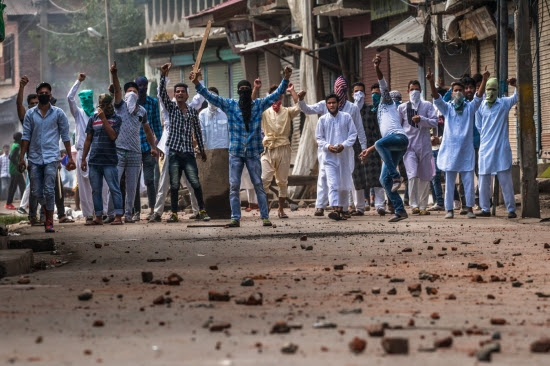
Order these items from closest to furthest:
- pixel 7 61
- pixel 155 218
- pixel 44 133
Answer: pixel 44 133 → pixel 155 218 → pixel 7 61

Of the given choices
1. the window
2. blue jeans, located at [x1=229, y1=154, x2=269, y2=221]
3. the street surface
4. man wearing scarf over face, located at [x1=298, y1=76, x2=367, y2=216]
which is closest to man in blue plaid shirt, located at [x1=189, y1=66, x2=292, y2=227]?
blue jeans, located at [x1=229, y1=154, x2=269, y2=221]

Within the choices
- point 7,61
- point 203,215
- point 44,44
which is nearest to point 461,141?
point 203,215

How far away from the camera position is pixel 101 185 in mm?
16062

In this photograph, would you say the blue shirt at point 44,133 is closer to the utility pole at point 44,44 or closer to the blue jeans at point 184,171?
the blue jeans at point 184,171

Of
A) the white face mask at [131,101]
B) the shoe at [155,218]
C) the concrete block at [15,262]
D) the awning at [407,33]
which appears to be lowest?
the concrete block at [15,262]

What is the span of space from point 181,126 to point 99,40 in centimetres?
3667

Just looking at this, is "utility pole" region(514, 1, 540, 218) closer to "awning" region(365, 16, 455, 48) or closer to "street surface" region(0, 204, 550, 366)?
"street surface" region(0, 204, 550, 366)

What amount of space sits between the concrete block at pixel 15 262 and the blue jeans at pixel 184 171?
6.40 meters

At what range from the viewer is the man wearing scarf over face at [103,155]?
626 inches

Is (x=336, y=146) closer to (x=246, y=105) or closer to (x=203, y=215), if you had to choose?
(x=246, y=105)

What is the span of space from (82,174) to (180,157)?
1.61m

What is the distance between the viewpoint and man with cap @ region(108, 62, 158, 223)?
16.5 meters

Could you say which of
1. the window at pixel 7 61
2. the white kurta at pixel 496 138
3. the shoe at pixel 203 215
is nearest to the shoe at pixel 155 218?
the shoe at pixel 203 215

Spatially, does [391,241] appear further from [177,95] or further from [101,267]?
[177,95]
